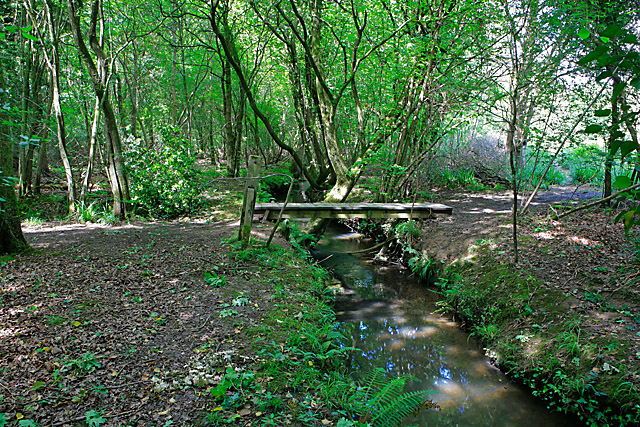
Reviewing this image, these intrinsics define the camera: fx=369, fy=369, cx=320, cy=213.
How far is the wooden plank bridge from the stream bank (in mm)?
484

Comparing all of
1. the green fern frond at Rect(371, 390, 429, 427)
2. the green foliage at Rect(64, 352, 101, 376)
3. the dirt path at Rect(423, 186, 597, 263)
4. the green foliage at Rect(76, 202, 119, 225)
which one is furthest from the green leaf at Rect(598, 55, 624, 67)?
the green foliage at Rect(76, 202, 119, 225)

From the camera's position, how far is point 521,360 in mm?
4414

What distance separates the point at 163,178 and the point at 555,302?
28.1 ft

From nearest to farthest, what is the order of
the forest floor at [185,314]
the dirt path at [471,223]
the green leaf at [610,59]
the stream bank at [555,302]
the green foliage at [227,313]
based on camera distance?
1. the green leaf at [610,59]
2. the forest floor at [185,314]
3. the stream bank at [555,302]
4. the green foliage at [227,313]
5. the dirt path at [471,223]

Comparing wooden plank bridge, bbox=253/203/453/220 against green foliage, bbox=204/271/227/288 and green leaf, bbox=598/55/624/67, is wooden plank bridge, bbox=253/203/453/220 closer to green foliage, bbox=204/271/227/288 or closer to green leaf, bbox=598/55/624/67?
green foliage, bbox=204/271/227/288

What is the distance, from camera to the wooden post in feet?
18.5

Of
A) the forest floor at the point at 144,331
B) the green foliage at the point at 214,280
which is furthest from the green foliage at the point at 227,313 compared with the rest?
the green foliage at the point at 214,280

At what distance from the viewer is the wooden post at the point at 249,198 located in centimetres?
564

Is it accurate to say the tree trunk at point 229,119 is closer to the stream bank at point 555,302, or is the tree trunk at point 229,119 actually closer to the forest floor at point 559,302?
the stream bank at point 555,302

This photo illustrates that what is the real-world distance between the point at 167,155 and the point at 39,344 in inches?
274

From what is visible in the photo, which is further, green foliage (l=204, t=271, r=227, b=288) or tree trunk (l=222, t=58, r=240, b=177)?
tree trunk (l=222, t=58, r=240, b=177)

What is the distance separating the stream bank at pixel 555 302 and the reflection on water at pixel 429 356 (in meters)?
0.23

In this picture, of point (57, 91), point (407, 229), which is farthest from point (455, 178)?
point (57, 91)

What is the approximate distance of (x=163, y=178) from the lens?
366 inches
